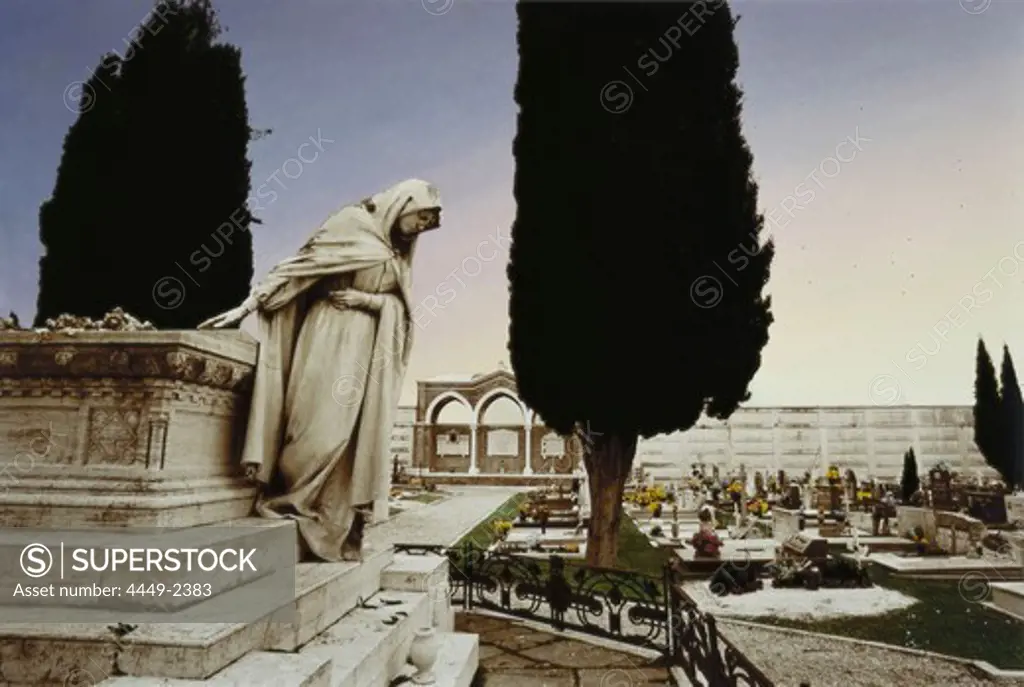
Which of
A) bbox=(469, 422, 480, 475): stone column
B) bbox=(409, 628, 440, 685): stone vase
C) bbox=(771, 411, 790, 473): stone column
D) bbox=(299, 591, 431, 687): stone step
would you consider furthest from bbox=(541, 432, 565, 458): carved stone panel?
bbox=(409, 628, 440, 685): stone vase

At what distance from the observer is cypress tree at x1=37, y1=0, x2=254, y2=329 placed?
45.5 feet

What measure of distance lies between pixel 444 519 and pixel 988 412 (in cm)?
2684

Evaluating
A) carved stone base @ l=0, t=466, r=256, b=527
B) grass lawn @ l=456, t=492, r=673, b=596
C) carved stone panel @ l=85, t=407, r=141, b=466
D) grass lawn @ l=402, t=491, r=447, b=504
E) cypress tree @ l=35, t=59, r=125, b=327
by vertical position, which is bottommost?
grass lawn @ l=402, t=491, r=447, b=504

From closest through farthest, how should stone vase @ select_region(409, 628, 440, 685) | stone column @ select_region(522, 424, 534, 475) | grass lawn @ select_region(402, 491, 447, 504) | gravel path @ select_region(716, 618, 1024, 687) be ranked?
stone vase @ select_region(409, 628, 440, 685)
gravel path @ select_region(716, 618, 1024, 687)
grass lawn @ select_region(402, 491, 447, 504)
stone column @ select_region(522, 424, 534, 475)

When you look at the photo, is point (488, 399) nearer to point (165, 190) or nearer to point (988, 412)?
point (988, 412)

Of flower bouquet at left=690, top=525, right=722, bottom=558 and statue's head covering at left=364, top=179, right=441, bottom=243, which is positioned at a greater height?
statue's head covering at left=364, top=179, right=441, bottom=243

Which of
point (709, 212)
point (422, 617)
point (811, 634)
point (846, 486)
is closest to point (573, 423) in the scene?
point (709, 212)

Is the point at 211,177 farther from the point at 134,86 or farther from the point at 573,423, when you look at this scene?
the point at 573,423

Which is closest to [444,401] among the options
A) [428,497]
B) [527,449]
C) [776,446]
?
[527,449]

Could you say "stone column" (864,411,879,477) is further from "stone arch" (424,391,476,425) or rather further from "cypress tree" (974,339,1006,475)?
"stone arch" (424,391,476,425)

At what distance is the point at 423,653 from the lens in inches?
133

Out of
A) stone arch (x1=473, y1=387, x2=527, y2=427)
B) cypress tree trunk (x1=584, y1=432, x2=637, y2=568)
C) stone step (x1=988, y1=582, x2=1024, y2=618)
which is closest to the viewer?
stone step (x1=988, y1=582, x2=1024, y2=618)

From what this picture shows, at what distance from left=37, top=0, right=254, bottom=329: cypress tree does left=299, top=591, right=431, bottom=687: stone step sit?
12.2 metres

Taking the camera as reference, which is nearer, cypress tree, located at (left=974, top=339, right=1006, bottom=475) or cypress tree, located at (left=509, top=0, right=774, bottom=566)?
cypress tree, located at (left=509, top=0, right=774, bottom=566)
